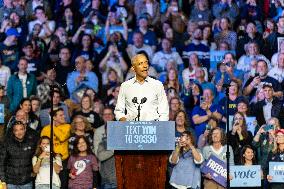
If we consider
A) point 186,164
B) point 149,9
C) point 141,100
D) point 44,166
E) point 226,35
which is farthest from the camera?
point 149,9

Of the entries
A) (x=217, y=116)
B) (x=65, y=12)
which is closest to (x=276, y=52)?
(x=217, y=116)

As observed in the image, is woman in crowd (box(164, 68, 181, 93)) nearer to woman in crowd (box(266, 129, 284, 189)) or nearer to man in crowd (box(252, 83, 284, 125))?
man in crowd (box(252, 83, 284, 125))

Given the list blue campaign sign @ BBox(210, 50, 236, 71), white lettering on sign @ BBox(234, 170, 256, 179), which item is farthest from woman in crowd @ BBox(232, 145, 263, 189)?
blue campaign sign @ BBox(210, 50, 236, 71)

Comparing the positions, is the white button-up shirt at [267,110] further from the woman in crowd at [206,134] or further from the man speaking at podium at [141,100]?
the man speaking at podium at [141,100]

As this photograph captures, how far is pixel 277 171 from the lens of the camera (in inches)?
556

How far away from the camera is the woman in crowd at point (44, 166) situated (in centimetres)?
1363

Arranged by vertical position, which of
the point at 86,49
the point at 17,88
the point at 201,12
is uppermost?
the point at 201,12

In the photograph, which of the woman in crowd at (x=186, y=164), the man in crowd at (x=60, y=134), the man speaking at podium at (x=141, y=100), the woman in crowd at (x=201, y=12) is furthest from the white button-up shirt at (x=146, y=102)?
the woman in crowd at (x=201, y=12)

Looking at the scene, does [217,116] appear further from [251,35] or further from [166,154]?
[166,154]

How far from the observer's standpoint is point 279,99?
15.0 meters

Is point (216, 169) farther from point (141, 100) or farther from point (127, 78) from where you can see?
point (141, 100)

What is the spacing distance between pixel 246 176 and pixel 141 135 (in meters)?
4.57

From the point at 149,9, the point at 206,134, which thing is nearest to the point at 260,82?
the point at 206,134

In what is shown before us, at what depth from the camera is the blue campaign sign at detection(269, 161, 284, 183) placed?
14.1 metres
